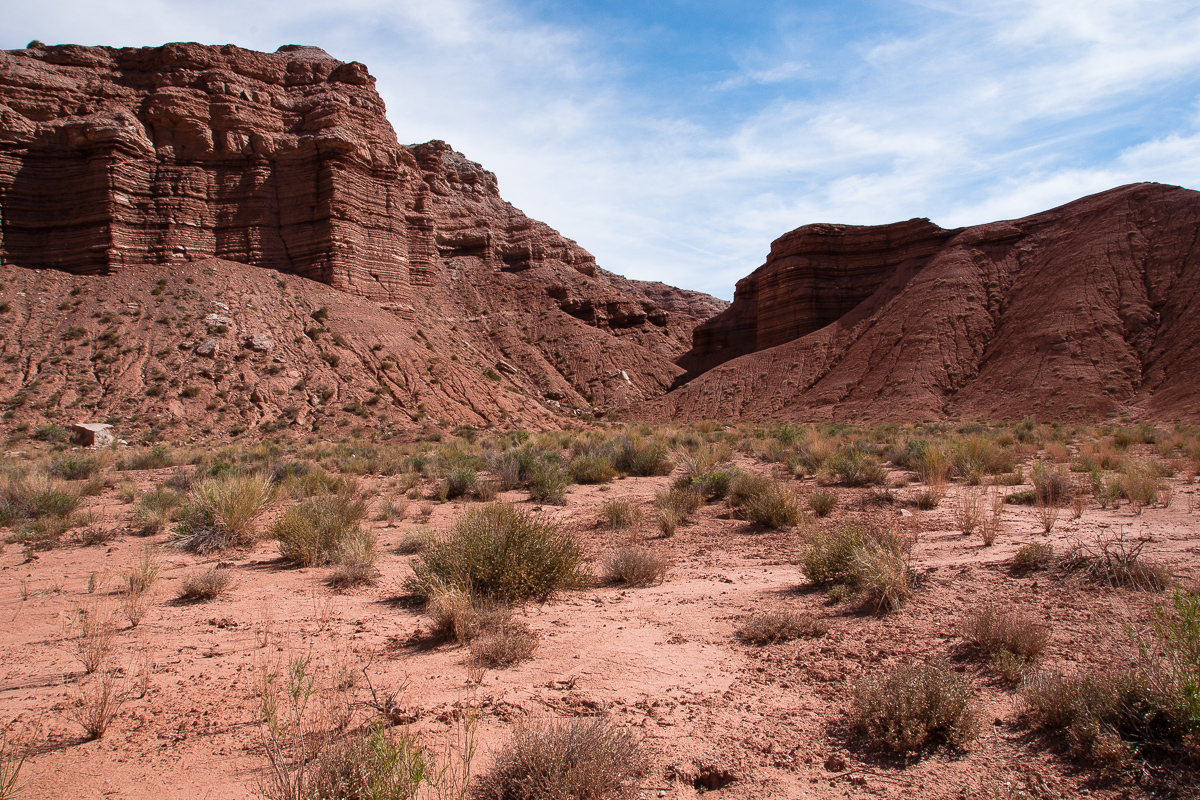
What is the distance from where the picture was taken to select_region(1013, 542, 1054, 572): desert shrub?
5707 mm

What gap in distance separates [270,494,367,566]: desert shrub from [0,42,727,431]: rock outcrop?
23.1m

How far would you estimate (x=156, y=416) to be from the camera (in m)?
27.1

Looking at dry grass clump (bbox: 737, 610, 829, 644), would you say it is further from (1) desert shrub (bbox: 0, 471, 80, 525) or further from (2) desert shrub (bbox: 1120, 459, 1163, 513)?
(1) desert shrub (bbox: 0, 471, 80, 525)

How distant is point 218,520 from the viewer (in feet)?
28.6

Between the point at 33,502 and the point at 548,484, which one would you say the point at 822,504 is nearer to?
the point at 548,484

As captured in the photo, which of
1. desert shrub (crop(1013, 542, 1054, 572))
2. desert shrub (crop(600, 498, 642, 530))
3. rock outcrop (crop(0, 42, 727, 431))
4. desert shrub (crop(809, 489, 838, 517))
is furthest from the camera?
rock outcrop (crop(0, 42, 727, 431))

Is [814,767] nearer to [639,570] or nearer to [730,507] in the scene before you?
[639,570]

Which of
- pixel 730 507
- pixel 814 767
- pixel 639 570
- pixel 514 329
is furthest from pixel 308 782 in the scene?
pixel 514 329

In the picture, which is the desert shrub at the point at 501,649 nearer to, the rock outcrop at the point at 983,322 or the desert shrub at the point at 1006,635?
the desert shrub at the point at 1006,635

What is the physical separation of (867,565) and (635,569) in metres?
2.33

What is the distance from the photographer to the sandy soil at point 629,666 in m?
3.16

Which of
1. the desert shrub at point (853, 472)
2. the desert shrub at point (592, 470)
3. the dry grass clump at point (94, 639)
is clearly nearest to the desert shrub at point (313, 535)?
the dry grass clump at point (94, 639)

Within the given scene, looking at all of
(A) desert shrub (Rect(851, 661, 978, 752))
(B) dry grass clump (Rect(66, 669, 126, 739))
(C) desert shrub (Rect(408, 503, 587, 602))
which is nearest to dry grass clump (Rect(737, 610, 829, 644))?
(A) desert shrub (Rect(851, 661, 978, 752))

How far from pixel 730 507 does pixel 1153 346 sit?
1499 inches
